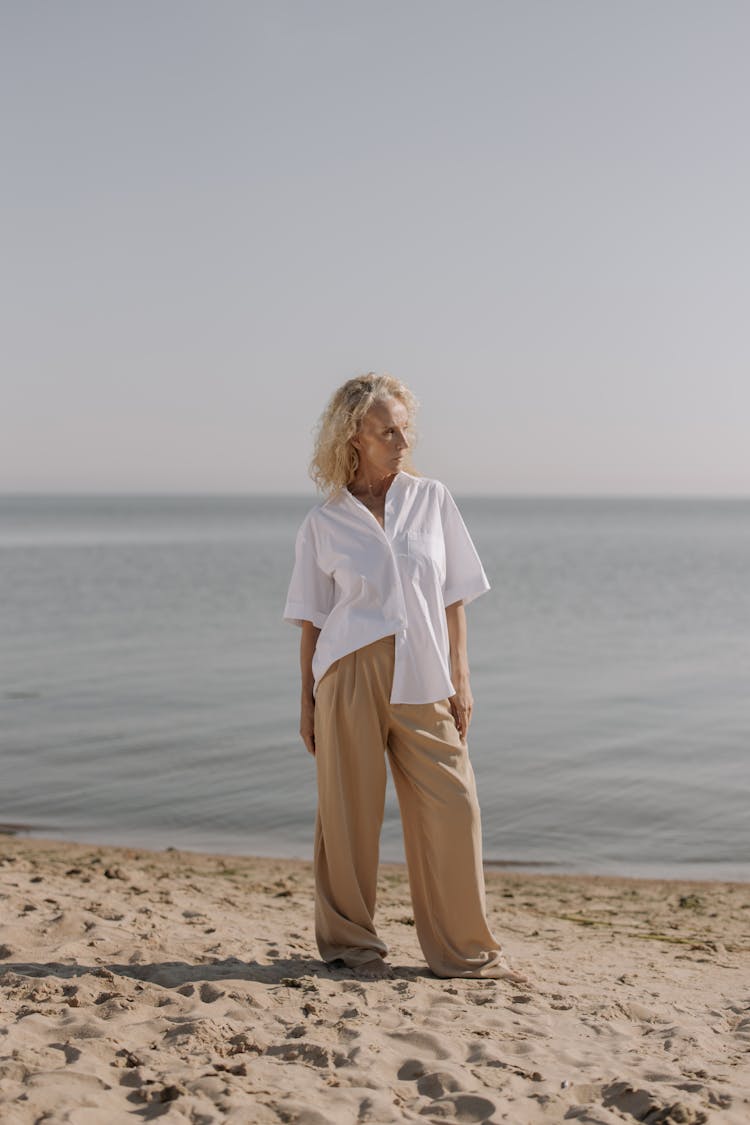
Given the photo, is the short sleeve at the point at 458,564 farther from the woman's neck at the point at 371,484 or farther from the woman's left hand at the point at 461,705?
the woman's left hand at the point at 461,705

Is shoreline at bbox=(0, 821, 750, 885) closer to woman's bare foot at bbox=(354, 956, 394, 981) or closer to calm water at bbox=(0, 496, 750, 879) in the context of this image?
calm water at bbox=(0, 496, 750, 879)

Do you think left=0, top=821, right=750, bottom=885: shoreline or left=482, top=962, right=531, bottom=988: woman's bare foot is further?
left=0, top=821, right=750, bottom=885: shoreline

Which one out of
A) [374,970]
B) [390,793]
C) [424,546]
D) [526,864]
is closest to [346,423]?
[424,546]

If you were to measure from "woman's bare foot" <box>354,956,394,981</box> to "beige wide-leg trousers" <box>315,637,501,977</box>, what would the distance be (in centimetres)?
3

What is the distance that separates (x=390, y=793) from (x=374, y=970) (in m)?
4.86

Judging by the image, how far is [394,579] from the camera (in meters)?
4.38

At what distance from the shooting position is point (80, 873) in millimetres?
6875

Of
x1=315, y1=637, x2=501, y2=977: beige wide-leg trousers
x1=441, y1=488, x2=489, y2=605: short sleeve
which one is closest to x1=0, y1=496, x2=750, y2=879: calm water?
x1=315, y1=637, x2=501, y2=977: beige wide-leg trousers

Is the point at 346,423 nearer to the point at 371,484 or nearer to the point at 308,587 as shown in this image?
the point at 371,484

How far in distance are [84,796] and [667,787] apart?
485cm

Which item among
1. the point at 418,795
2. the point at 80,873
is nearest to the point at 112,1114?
the point at 418,795

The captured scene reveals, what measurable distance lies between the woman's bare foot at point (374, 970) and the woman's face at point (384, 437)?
1.96 m

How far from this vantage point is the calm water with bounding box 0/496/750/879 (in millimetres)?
8469

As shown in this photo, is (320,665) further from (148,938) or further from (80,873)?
(80,873)
